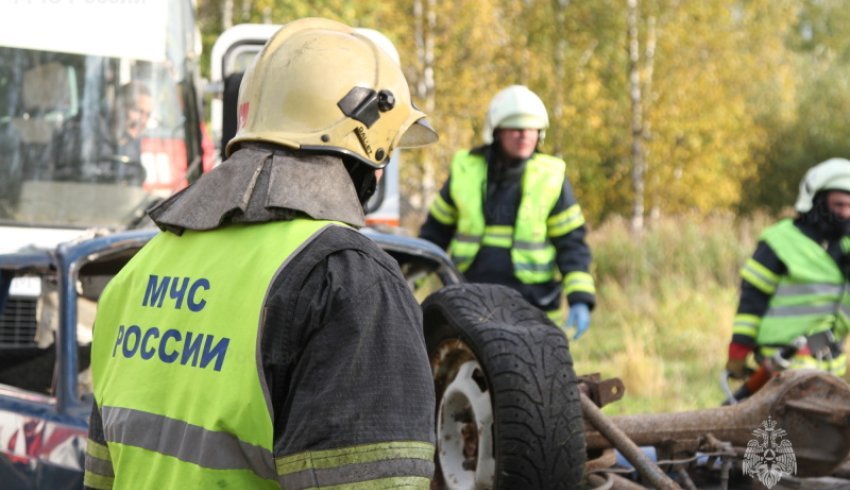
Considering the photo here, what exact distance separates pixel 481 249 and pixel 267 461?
403 cm

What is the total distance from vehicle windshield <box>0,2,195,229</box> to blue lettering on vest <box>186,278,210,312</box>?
200 inches


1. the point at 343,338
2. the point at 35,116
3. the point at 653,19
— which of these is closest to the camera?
the point at 343,338

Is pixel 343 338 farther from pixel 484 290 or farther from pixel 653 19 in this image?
pixel 653 19

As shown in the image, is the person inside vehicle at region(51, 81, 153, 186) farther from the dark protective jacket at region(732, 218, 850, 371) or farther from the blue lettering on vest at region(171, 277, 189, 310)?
the blue lettering on vest at region(171, 277, 189, 310)

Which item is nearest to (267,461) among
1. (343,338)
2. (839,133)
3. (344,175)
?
(343,338)

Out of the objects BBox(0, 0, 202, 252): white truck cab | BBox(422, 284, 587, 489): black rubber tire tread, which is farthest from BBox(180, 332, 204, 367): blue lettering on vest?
BBox(0, 0, 202, 252): white truck cab

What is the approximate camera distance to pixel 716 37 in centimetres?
2405

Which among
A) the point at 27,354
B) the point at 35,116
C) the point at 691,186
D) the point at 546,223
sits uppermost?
the point at 35,116

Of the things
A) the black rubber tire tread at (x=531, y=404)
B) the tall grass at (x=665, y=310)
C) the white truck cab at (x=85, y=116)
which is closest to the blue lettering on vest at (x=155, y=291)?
the black rubber tire tread at (x=531, y=404)

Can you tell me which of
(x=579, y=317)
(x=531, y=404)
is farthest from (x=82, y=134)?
(x=531, y=404)

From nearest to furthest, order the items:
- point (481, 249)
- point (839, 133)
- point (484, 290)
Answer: point (484, 290) < point (481, 249) < point (839, 133)

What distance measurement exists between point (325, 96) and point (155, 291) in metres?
0.42

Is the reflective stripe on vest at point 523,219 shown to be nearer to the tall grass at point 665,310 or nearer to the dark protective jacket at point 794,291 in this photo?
the dark protective jacket at point 794,291

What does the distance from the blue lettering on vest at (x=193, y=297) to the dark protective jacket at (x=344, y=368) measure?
0.24 ft
